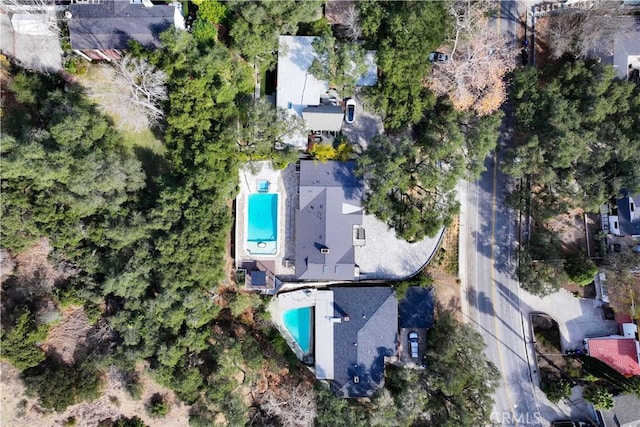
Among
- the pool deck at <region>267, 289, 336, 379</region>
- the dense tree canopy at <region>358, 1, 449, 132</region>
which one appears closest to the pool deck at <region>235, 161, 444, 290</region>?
the pool deck at <region>267, 289, 336, 379</region>

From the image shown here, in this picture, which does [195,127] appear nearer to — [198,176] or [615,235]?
[198,176]

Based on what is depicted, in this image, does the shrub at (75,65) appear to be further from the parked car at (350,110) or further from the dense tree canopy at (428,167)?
the dense tree canopy at (428,167)

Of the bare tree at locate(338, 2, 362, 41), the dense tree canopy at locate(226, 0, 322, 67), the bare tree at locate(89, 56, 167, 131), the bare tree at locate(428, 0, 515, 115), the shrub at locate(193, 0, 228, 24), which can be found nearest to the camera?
the bare tree at locate(89, 56, 167, 131)

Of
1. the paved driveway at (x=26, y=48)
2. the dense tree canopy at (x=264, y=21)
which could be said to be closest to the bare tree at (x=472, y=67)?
the dense tree canopy at (x=264, y=21)

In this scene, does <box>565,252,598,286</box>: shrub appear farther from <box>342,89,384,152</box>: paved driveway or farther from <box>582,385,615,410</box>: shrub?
<box>342,89,384,152</box>: paved driveway

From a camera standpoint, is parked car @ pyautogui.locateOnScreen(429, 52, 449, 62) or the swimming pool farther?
the swimming pool

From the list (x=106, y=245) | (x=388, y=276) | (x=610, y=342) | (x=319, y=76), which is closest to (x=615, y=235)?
(x=610, y=342)
